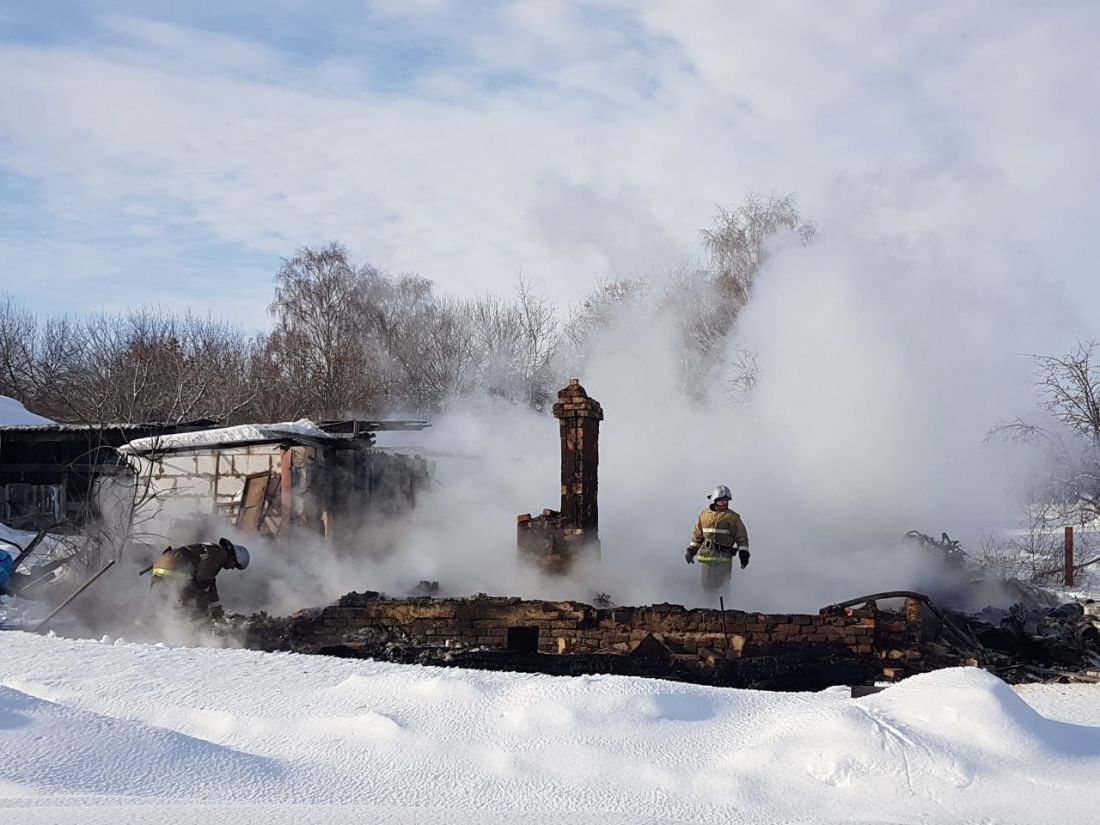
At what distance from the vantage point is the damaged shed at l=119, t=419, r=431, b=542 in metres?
17.9

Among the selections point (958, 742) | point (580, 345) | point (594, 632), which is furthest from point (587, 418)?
point (580, 345)

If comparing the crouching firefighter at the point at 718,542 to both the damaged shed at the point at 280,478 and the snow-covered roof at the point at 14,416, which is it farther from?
the snow-covered roof at the point at 14,416

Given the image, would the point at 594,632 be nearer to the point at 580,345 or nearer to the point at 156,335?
the point at 580,345

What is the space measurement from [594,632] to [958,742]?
4.95 metres

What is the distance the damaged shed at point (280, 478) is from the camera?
17.9m

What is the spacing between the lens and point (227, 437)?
61.2 feet

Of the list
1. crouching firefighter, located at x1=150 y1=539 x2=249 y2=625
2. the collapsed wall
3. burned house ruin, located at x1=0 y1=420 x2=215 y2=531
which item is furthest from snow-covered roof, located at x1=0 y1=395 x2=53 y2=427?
the collapsed wall

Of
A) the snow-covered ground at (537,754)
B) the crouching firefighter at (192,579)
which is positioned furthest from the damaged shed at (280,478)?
the snow-covered ground at (537,754)

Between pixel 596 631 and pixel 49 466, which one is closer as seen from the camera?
pixel 596 631

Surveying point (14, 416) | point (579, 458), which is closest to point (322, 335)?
point (14, 416)

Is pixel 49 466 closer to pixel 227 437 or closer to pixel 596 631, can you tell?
pixel 227 437

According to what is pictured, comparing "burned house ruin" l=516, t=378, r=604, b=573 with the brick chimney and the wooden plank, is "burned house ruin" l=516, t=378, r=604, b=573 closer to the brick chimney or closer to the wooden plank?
the brick chimney

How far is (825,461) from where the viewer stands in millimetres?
18891

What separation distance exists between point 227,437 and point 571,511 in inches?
326
